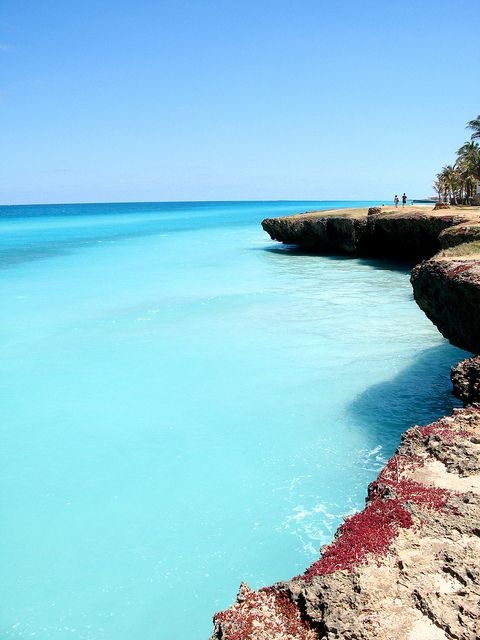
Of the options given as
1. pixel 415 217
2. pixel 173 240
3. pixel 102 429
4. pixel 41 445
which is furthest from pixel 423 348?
pixel 173 240

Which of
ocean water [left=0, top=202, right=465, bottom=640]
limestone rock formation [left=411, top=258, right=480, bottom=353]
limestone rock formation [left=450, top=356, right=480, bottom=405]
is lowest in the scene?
ocean water [left=0, top=202, right=465, bottom=640]

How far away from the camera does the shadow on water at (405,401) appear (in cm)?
1420

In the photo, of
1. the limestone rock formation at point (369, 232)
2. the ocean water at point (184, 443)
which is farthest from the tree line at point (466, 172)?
the ocean water at point (184, 443)

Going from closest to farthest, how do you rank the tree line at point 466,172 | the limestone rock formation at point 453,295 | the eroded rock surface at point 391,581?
the eroded rock surface at point 391,581 < the limestone rock formation at point 453,295 < the tree line at point 466,172

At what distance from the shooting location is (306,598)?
5.52 meters

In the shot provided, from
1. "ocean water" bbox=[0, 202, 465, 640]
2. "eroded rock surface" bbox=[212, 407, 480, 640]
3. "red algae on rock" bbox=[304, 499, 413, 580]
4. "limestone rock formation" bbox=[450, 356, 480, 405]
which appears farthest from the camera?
"limestone rock formation" bbox=[450, 356, 480, 405]

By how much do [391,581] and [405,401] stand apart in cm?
1035

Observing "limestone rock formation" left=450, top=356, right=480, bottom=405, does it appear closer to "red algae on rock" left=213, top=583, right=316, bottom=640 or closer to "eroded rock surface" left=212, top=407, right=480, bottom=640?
"eroded rock surface" left=212, top=407, right=480, bottom=640

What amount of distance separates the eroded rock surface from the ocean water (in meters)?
3.33

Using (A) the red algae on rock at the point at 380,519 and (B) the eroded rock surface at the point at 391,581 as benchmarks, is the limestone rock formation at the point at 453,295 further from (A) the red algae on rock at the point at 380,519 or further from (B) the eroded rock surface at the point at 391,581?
(B) the eroded rock surface at the point at 391,581

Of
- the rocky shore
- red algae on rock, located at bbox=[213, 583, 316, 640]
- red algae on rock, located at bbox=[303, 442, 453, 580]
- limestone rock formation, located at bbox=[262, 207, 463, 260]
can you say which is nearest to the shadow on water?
the rocky shore

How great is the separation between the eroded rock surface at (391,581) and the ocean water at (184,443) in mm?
3326

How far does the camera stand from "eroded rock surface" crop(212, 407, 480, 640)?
5.16 meters

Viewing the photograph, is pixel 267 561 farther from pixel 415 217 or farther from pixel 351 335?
pixel 415 217
